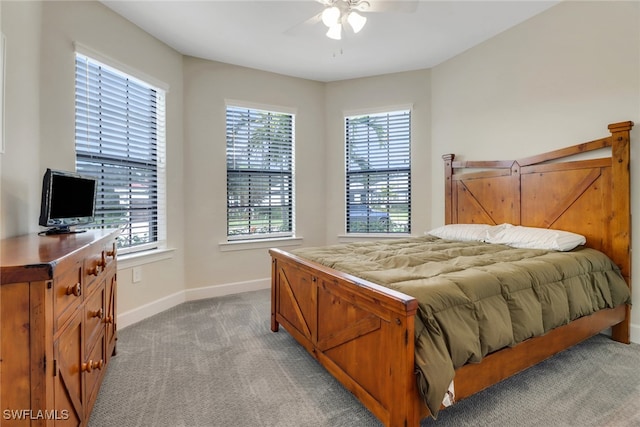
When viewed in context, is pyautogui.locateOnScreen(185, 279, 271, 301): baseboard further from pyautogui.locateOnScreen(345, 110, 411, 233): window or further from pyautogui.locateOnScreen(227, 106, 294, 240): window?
pyautogui.locateOnScreen(345, 110, 411, 233): window

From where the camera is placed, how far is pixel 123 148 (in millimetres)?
2924

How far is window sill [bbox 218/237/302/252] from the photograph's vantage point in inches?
151

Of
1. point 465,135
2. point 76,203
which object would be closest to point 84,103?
point 76,203

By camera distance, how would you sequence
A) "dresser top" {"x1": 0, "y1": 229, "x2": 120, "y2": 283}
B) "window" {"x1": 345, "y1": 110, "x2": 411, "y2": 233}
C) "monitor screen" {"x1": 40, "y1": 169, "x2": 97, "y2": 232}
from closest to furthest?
"dresser top" {"x1": 0, "y1": 229, "x2": 120, "y2": 283}
"monitor screen" {"x1": 40, "y1": 169, "x2": 97, "y2": 232}
"window" {"x1": 345, "y1": 110, "x2": 411, "y2": 233}

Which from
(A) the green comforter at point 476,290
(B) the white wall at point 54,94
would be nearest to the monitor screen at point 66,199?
(B) the white wall at point 54,94

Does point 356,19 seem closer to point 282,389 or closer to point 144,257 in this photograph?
point 282,389

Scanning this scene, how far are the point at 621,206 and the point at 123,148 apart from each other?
424 cm

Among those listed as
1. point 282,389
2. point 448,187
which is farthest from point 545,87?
point 282,389

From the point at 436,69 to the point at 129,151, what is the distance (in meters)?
3.67

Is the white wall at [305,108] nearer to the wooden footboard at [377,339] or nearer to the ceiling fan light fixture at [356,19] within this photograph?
the wooden footboard at [377,339]

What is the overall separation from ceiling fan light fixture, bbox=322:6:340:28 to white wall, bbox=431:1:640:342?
212 centimetres

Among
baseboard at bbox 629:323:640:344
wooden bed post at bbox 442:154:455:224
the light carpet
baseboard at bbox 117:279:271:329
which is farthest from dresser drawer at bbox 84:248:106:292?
baseboard at bbox 629:323:640:344

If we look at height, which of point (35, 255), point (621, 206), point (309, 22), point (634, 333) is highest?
point (309, 22)

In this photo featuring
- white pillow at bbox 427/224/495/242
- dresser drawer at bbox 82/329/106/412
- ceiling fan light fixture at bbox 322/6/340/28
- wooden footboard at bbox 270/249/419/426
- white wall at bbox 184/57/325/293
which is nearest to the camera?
wooden footboard at bbox 270/249/419/426
